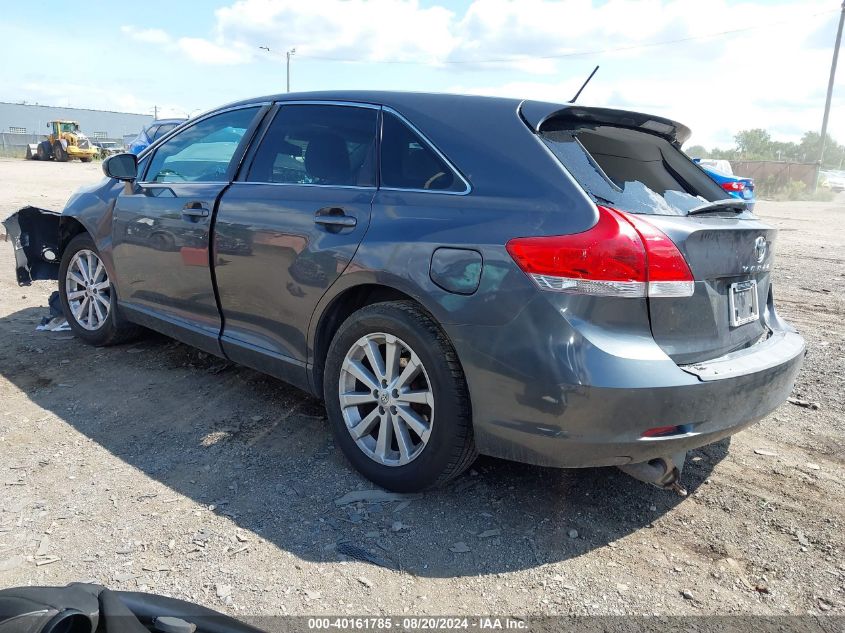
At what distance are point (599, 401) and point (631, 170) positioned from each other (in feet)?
3.64

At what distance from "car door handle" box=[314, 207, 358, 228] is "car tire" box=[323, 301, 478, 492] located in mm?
417

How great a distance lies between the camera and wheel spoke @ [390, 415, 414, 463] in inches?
121

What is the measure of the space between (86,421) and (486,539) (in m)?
2.43

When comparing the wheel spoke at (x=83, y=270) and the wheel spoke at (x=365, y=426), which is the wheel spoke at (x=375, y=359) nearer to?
the wheel spoke at (x=365, y=426)

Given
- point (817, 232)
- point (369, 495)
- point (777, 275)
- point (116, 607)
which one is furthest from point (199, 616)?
point (817, 232)

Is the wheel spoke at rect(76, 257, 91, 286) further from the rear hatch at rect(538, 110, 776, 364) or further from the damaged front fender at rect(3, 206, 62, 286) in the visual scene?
the rear hatch at rect(538, 110, 776, 364)

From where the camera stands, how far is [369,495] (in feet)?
10.4

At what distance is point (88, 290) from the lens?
17.0ft

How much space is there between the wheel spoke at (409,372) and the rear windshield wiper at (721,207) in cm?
131

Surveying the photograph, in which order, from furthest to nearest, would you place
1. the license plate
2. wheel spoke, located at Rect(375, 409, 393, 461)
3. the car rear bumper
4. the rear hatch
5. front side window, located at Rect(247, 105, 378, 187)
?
front side window, located at Rect(247, 105, 378, 187)
wheel spoke, located at Rect(375, 409, 393, 461)
the license plate
the rear hatch
the car rear bumper

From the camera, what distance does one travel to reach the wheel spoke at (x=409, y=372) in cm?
300

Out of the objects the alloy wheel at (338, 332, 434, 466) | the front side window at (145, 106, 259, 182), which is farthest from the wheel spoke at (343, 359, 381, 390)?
the front side window at (145, 106, 259, 182)

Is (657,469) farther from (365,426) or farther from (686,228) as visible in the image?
(365,426)

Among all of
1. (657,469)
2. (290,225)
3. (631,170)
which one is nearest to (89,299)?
(290,225)
